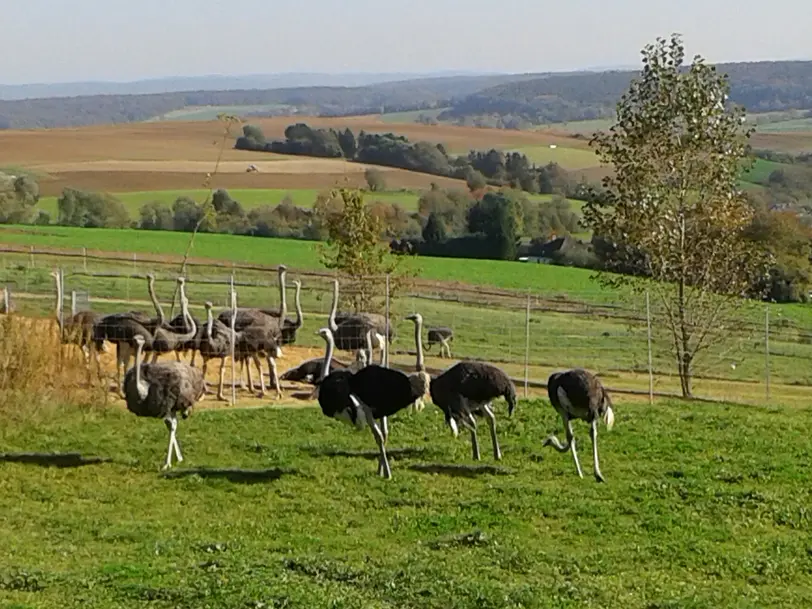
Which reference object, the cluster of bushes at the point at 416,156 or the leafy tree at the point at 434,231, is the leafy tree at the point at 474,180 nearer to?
the cluster of bushes at the point at 416,156

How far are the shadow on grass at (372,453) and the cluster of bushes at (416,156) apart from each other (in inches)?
2703

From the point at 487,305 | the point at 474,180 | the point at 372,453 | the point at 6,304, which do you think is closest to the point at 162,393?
the point at 372,453

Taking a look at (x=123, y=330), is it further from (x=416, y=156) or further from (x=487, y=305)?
(x=416, y=156)

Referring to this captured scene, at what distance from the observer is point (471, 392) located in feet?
54.8

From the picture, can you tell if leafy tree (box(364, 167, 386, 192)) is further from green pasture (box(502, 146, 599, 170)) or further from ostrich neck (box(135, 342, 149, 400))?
ostrich neck (box(135, 342, 149, 400))

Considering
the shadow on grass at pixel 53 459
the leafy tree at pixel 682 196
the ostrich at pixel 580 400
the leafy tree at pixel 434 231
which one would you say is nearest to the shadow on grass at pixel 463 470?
the ostrich at pixel 580 400

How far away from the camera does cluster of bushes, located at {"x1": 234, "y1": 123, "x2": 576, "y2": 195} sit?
292ft

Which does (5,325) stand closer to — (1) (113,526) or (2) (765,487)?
(1) (113,526)

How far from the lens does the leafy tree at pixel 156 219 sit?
7038 cm

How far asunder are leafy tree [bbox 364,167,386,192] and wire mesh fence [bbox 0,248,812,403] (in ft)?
88.1

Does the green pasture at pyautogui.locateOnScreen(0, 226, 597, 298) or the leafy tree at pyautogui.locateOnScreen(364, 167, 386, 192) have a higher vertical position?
the leafy tree at pyautogui.locateOnScreen(364, 167, 386, 192)

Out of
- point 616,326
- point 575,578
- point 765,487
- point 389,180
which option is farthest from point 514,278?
point 575,578

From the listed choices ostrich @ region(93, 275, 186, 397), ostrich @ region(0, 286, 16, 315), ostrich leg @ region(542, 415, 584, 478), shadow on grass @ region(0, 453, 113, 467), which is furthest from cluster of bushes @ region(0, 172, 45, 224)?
ostrich leg @ region(542, 415, 584, 478)

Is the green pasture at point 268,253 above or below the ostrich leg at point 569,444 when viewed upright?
below
